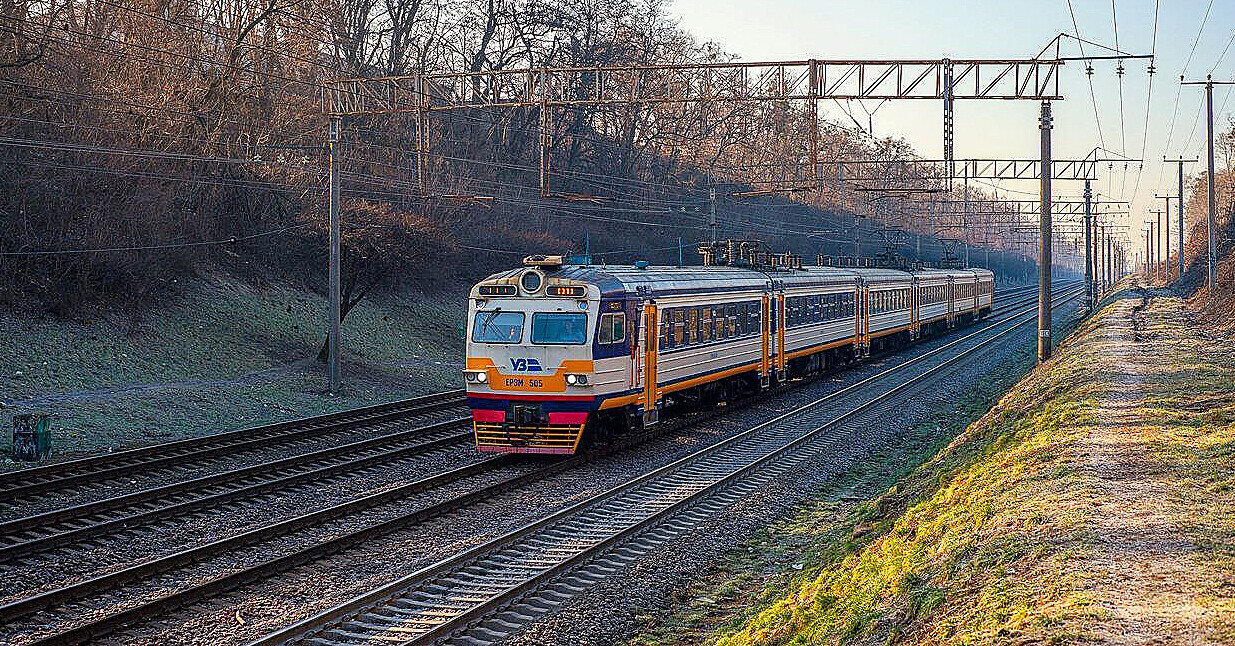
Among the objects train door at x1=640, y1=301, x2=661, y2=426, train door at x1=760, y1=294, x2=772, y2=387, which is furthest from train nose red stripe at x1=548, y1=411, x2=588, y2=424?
train door at x1=760, y1=294, x2=772, y2=387

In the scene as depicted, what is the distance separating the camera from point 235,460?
1906 cm

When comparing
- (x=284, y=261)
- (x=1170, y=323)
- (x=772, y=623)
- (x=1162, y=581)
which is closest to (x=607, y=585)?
(x=772, y=623)

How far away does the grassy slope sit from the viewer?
22.5 meters

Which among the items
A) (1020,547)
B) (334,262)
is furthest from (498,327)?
(1020,547)

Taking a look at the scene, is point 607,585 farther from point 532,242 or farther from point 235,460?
point 532,242

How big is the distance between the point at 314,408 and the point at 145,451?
729cm

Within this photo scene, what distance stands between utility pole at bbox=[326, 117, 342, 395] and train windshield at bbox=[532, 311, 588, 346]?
9394 mm

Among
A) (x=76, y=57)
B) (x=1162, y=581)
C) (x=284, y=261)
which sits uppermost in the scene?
(x=76, y=57)

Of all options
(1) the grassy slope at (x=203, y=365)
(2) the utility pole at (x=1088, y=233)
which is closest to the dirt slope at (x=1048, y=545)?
(1) the grassy slope at (x=203, y=365)

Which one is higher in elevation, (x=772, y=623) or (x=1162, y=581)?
(x=1162, y=581)

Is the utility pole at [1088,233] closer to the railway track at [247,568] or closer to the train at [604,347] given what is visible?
the train at [604,347]

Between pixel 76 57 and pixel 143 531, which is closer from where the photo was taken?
pixel 143 531

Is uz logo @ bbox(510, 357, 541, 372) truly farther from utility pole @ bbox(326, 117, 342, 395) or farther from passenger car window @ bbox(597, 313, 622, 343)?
utility pole @ bbox(326, 117, 342, 395)

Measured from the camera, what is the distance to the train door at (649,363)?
20.6 meters
